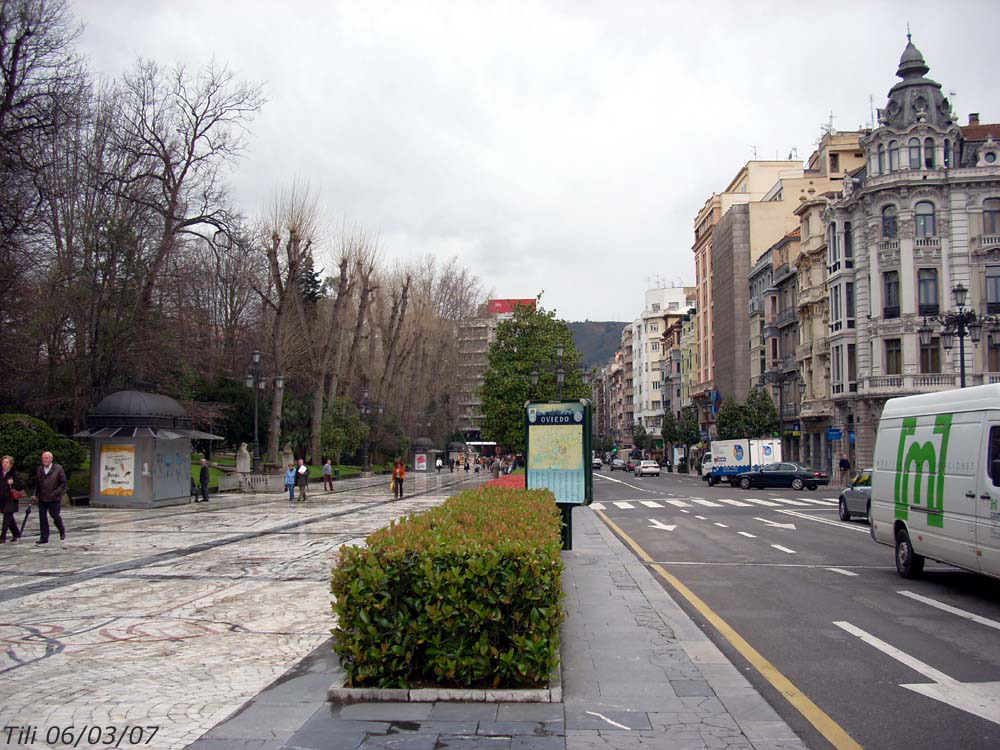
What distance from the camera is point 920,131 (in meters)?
46.6

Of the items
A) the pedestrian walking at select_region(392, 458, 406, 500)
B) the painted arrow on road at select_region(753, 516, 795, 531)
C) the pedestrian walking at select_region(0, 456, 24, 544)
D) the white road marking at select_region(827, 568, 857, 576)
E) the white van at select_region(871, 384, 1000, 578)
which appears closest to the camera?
the white van at select_region(871, 384, 1000, 578)

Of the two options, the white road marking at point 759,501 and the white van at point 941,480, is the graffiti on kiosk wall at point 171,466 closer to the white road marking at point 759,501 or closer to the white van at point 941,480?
the white road marking at point 759,501

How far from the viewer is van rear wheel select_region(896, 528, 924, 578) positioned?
1266cm

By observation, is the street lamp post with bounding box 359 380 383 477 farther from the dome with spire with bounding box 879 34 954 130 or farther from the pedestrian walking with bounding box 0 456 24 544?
the pedestrian walking with bounding box 0 456 24 544

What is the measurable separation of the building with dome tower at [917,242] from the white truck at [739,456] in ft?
16.1

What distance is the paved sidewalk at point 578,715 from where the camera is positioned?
213 inches

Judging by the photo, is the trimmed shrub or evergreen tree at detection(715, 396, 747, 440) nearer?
the trimmed shrub

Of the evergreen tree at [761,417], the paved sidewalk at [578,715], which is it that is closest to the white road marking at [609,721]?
the paved sidewalk at [578,715]

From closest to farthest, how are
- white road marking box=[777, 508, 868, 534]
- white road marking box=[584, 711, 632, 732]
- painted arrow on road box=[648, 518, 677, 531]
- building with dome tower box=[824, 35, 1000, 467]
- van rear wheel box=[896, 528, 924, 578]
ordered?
white road marking box=[584, 711, 632, 732], van rear wheel box=[896, 528, 924, 578], white road marking box=[777, 508, 868, 534], painted arrow on road box=[648, 518, 677, 531], building with dome tower box=[824, 35, 1000, 467]

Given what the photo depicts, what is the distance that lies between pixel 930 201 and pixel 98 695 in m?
49.1

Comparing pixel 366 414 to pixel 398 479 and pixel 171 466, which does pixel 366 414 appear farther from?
pixel 171 466

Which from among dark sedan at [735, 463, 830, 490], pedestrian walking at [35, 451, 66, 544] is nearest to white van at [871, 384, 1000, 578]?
pedestrian walking at [35, 451, 66, 544]
